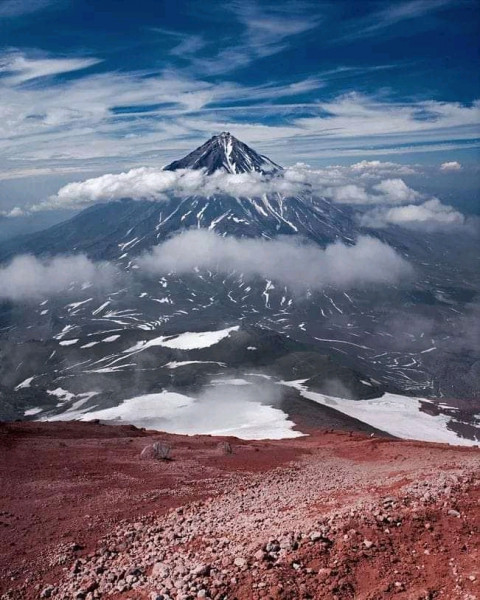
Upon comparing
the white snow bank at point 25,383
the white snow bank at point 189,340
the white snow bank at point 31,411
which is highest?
the white snow bank at point 189,340

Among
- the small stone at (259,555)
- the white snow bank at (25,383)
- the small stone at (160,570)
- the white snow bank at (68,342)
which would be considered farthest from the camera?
the white snow bank at (68,342)

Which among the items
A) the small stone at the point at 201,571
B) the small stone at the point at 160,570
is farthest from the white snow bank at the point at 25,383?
the small stone at the point at 201,571

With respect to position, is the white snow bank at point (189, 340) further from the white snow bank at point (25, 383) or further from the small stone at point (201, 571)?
the small stone at point (201, 571)

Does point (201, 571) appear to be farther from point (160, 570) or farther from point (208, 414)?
point (208, 414)

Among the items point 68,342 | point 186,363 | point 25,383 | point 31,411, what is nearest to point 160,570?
point 31,411

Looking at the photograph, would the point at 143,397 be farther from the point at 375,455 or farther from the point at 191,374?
the point at 375,455

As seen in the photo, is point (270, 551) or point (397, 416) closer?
point (270, 551)

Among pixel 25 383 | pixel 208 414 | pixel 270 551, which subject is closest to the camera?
pixel 270 551

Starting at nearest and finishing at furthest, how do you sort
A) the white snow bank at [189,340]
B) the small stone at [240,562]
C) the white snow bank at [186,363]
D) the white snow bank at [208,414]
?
the small stone at [240,562]
the white snow bank at [208,414]
the white snow bank at [186,363]
the white snow bank at [189,340]
